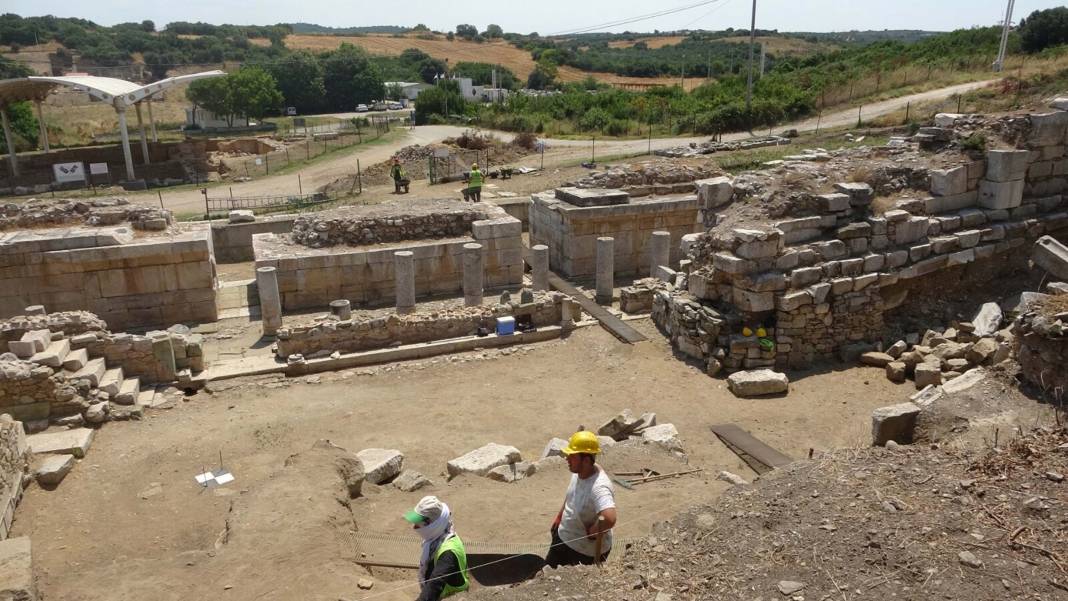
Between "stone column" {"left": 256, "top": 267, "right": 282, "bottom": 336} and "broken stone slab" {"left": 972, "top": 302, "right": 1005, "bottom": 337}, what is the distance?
474 inches

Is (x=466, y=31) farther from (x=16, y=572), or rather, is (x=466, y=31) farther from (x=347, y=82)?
(x=16, y=572)

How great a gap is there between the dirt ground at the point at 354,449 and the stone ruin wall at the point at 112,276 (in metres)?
3.73

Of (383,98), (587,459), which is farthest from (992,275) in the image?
(383,98)

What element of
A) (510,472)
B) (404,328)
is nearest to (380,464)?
(510,472)

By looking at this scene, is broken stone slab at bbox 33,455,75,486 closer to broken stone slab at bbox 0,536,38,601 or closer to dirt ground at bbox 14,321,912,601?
dirt ground at bbox 14,321,912,601

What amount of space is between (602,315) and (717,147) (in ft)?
57.2

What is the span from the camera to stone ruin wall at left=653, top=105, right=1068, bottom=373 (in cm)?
1174

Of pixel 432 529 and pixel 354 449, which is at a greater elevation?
pixel 432 529

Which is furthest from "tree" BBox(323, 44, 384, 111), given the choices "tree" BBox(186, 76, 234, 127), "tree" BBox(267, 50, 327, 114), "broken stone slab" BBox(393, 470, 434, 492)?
"broken stone slab" BBox(393, 470, 434, 492)

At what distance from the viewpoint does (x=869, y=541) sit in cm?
519

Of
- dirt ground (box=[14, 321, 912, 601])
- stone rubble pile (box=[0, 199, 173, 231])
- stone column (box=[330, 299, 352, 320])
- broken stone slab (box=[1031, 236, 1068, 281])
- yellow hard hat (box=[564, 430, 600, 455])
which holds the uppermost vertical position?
stone rubble pile (box=[0, 199, 173, 231])

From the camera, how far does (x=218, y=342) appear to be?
13836mm

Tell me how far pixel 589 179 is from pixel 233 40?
121 m

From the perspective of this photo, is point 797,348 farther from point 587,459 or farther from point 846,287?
point 587,459
